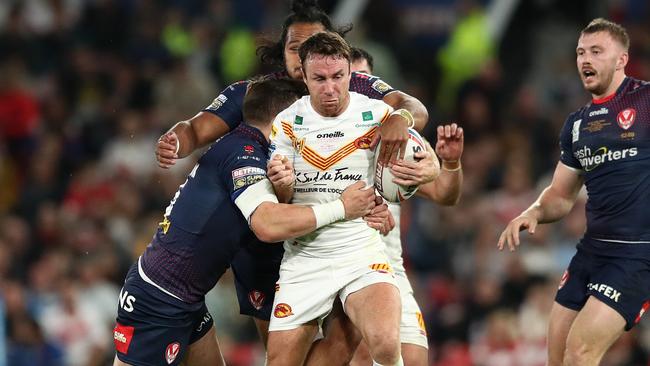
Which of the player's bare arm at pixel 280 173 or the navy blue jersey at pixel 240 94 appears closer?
the player's bare arm at pixel 280 173

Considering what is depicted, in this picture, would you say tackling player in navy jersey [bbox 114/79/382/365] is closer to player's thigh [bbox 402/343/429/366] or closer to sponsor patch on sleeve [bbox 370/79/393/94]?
sponsor patch on sleeve [bbox 370/79/393/94]

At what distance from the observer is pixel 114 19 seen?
16.1 meters

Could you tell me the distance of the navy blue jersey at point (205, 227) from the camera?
7254 millimetres

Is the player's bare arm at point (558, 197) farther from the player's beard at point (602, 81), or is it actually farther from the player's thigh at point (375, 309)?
the player's thigh at point (375, 309)

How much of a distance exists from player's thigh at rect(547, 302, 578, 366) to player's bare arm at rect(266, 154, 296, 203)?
2.08m

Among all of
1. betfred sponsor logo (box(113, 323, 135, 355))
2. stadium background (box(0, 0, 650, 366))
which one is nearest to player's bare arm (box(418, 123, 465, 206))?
betfred sponsor logo (box(113, 323, 135, 355))

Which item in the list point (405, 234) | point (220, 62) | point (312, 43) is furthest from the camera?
point (220, 62)

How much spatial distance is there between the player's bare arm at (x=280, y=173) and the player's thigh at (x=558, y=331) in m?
2.08

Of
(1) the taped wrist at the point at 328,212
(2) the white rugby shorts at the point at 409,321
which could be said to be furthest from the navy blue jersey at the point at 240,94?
(2) the white rugby shorts at the point at 409,321

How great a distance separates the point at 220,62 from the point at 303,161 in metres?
8.84

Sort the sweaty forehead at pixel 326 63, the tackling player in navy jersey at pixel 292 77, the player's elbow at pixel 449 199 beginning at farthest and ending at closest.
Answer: the player's elbow at pixel 449 199
the tackling player in navy jersey at pixel 292 77
the sweaty forehead at pixel 326 63

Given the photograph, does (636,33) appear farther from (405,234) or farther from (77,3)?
(77,3)

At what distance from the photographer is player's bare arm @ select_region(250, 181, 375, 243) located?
6.80 meters

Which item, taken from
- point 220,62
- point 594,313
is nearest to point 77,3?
point 220,62
